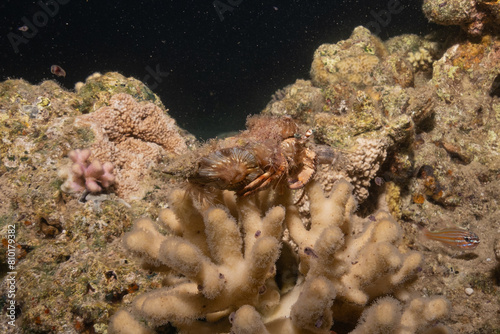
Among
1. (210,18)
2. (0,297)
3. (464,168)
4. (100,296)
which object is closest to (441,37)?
(464,168)

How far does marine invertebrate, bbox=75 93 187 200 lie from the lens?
150 inches

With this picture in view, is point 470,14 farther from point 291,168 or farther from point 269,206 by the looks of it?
point 269,206

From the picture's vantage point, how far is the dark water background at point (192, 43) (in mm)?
23750

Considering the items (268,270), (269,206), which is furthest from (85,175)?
(268,270)

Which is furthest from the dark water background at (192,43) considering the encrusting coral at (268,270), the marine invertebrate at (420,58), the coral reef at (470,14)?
the encrusting coral at (268,270)

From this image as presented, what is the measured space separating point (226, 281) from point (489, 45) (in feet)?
23.9

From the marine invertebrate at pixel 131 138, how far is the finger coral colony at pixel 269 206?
2 centimetres

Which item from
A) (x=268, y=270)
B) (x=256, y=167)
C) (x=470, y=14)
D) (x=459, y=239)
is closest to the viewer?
(x=268, y=270)

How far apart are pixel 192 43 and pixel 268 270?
3546cm

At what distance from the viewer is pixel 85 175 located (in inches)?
134

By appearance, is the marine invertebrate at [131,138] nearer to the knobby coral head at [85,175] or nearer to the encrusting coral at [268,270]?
the knobby coral head at [85,175]

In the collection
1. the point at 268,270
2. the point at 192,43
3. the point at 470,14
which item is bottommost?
the point at 268,270

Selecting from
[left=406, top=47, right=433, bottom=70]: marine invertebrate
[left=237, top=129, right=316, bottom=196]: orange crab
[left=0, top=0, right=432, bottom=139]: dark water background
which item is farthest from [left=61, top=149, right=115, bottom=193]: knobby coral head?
[left=0, top=0, right=432, bottom=139]: dark water background

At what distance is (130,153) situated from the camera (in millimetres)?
4191
